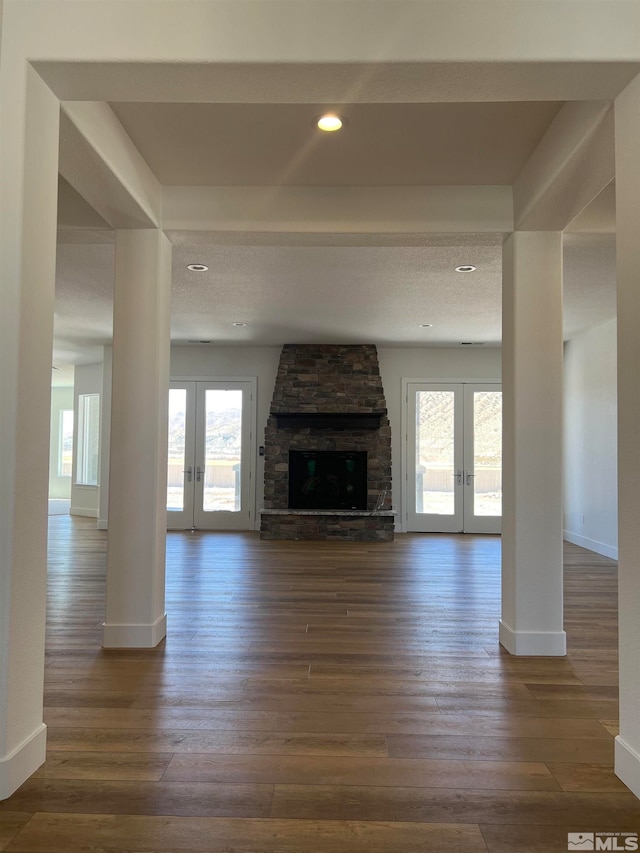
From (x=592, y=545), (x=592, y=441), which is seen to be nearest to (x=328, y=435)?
(x=592, y=441)

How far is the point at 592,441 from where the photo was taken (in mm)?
7578

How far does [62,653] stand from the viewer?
136 inches

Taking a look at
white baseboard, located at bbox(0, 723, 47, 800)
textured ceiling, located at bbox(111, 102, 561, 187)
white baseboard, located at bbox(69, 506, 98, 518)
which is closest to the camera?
white baseboard, located at bbox(0, 723, 47, 800)

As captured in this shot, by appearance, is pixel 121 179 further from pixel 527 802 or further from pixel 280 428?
pixel 280 428

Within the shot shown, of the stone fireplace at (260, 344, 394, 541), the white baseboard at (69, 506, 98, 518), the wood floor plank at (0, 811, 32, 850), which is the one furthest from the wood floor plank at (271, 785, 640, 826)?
the white baseboard at (69, 506, 98, 518)

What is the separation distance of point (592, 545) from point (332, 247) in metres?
5.34

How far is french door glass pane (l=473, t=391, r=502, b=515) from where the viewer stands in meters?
8.95

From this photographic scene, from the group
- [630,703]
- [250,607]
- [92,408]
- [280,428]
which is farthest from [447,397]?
[630,703]

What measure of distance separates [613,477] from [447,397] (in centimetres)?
279

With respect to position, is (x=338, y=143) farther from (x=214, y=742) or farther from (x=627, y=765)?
(x=627, y=765)

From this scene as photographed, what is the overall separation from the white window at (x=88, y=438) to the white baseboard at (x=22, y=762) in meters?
8.87

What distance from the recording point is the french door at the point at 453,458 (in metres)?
8.96

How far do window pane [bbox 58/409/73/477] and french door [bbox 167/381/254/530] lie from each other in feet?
21.3

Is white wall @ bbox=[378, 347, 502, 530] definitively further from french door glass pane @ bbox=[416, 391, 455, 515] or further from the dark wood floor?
the dark wood floor
